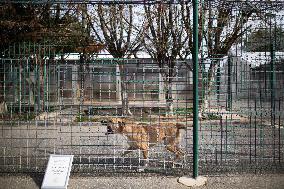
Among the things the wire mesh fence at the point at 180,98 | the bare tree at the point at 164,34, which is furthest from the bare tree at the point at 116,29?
the wire mesh fence at the point at 180,98

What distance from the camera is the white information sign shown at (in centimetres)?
472

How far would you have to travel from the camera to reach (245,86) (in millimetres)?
6391

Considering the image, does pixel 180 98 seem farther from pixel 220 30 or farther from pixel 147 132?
pixel 220 30

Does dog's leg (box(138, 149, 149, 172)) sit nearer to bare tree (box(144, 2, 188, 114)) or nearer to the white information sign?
the white information sign

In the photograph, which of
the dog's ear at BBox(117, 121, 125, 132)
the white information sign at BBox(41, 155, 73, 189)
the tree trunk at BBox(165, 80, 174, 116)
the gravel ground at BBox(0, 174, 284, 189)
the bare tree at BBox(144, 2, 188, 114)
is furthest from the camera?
the bare tree at BBox(144, 2, 188, 114)

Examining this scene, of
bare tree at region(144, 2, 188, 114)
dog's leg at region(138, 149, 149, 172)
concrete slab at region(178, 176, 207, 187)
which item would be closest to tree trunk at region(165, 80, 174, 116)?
dog's leg at region(138, 149, 149, 172)

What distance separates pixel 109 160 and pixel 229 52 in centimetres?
314

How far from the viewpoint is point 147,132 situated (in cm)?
598

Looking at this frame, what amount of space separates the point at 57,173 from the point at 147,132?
1751 mm

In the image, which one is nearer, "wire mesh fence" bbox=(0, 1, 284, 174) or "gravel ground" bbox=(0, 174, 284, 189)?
"gravel ground" bbox=(0, 174, 284, 189)

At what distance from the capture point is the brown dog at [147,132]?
19.5ft

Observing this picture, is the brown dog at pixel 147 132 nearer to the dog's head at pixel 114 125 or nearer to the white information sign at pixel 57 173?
the dog's head at pixel 114 125

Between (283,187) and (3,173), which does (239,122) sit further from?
(3,173)

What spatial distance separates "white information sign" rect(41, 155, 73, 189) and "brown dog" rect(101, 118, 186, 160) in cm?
113
